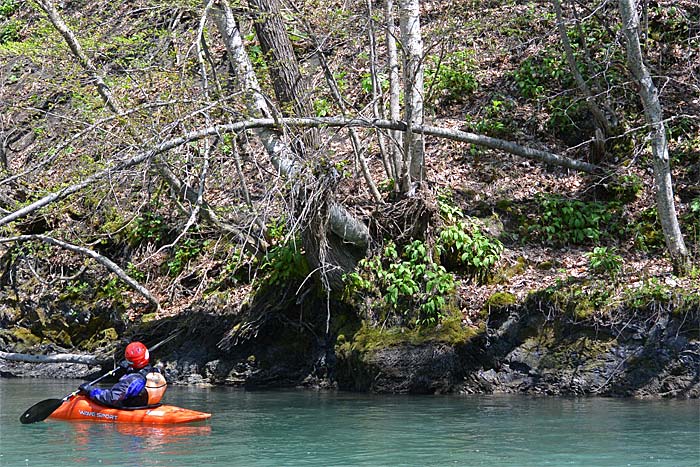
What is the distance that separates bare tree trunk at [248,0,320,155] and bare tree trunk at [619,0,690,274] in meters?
3.94

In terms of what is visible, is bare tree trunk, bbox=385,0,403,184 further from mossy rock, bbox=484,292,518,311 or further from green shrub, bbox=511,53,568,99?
green shrub, bbox=511,53,568,99

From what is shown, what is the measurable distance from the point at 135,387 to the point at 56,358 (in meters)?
4.57

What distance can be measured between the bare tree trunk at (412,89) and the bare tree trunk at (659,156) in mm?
2574

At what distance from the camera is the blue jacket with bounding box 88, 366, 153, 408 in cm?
977

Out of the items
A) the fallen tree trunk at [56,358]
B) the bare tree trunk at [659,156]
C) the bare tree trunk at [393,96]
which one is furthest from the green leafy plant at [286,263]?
the bare tree trunk at [659,156]

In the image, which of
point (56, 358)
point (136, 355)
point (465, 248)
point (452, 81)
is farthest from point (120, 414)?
point (452, 81)

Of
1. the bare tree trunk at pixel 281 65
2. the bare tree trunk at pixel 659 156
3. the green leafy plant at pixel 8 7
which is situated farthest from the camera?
the green leafy plant at pixel 8 7

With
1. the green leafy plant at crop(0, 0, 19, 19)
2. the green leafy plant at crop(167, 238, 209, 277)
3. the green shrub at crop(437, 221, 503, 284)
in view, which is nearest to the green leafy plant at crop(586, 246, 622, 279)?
the green shrub at crop(437, 221, 503, 284)

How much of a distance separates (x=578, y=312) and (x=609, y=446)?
3373 millimetres

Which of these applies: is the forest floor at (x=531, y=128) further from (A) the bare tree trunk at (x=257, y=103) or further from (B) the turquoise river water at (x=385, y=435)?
(B) the turquoise river water at (x=385, y=435)

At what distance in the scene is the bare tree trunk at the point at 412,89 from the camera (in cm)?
1130

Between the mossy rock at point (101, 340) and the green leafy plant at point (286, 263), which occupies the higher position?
the green leafy plant at point (286, 263)

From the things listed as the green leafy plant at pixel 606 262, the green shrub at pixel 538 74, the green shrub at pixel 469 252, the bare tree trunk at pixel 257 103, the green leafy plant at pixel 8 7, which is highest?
the green leafy plant at pixel 8 7

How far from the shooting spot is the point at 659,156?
1085cm
